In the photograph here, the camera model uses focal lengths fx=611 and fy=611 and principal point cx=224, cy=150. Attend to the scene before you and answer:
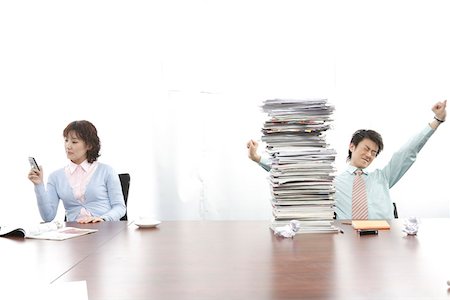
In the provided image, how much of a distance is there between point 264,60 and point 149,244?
6.77 feet

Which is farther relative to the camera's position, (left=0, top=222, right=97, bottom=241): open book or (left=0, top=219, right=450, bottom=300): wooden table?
(left=0, top=222, right=97, bottom=241): open book

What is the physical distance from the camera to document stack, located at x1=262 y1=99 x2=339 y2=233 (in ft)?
7.51

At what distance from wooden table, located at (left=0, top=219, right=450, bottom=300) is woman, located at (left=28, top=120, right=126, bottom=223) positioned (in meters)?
0.80

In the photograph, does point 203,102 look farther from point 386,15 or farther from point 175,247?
point 175,247

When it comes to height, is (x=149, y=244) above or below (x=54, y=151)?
below

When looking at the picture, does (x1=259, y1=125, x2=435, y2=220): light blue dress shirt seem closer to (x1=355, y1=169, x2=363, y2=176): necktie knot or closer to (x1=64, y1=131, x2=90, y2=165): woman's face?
(x1=355, y1=169, x2=363, y2=176): necktie knot

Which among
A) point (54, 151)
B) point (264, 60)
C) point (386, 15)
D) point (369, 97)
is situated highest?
point (386, 15)

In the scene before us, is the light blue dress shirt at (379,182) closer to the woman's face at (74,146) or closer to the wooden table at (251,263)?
the wooden table at (251,263)

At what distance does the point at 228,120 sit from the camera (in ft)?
12.7

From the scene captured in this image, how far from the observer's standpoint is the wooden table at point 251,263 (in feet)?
4.76

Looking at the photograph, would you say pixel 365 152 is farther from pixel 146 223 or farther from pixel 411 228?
pixel 146 223

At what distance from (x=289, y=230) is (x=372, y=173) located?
1138 mm

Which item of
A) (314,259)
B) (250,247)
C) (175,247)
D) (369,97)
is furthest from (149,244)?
(369,97)

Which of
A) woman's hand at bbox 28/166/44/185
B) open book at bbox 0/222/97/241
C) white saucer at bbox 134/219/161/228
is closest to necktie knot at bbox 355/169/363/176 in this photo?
white saucer at bbox 134/219/161/228
